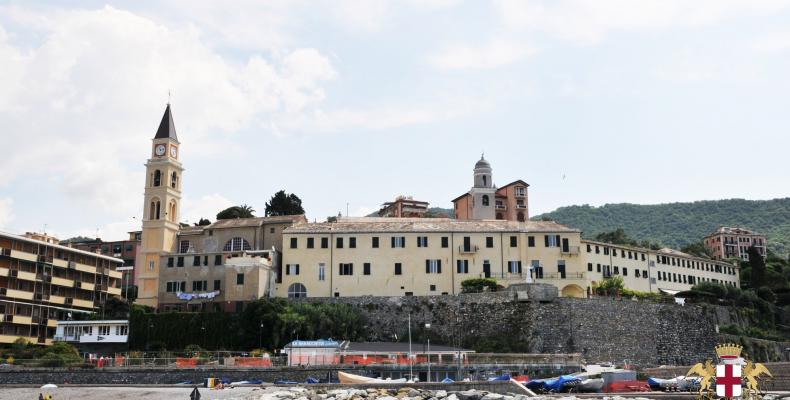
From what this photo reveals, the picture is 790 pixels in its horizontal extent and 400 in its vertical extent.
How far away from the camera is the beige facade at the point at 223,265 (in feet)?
219

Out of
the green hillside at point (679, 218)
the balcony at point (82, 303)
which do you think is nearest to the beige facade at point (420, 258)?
the balcony at point (82, 303)

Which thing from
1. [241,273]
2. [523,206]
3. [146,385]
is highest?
[523,206]

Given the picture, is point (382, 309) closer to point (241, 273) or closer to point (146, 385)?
point (241, 273)

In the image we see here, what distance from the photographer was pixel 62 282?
8012 centimetres

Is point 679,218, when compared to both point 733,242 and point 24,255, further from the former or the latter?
point 24,255

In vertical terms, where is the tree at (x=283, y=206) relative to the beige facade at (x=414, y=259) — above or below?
above

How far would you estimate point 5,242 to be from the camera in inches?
2904

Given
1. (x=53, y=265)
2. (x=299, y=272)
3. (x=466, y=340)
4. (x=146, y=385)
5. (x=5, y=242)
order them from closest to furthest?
(x=146, y=385) → (x=466, y=340) → (x=299, y=272) → (x=5, y=242) → (x=53, y=265)

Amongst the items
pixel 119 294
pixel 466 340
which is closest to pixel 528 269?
pixel 466 340

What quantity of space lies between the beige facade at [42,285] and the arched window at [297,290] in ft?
78.6

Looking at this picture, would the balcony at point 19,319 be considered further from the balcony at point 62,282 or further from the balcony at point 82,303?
the balcony at point 82,303

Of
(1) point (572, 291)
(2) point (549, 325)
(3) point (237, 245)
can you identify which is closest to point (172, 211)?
(3) point (237, 245)

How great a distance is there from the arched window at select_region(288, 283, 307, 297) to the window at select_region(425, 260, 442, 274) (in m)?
10.2

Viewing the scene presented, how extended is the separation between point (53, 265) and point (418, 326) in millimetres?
37238
